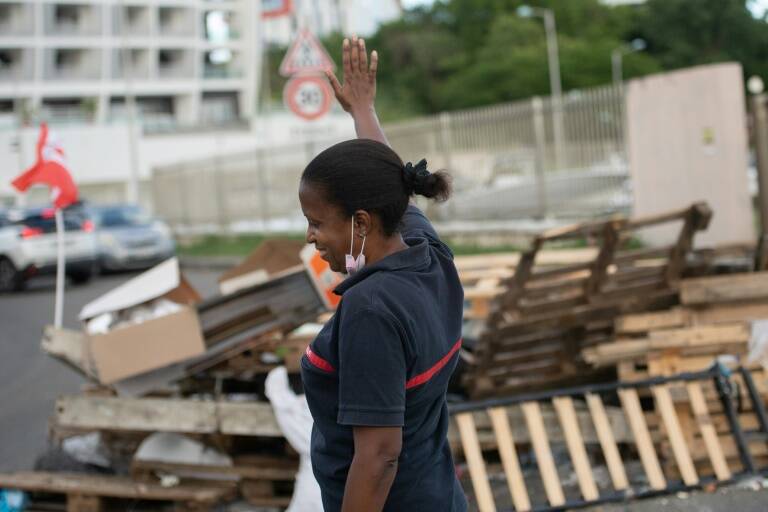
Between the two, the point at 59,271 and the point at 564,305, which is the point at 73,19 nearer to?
the point at 59,271

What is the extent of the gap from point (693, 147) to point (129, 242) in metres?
13.0

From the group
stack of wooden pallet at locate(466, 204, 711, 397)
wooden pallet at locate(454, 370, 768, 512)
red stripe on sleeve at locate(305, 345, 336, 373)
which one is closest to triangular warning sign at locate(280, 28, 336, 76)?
stack of wooden pallet at locate(466, 204, 711, 397)

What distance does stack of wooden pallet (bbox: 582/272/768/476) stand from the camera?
531cm

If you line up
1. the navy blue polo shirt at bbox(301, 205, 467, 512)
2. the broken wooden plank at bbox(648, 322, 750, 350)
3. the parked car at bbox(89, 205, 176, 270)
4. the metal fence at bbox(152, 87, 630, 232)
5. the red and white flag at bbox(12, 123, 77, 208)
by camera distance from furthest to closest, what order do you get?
the parked car at bbox(89, 205, 176, 270), the metal fence at bbox(152, 87, 630, 232), the red and white flag at bbox(12, 123, 77, 208), the broken wooden plank at bbox(648, 322, 750, 350), the navy blue polo shirt at bbox(301, 205, 467, 512)

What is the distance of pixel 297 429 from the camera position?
4996 millimetres

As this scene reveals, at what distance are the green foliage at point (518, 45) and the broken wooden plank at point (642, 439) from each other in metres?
61.0

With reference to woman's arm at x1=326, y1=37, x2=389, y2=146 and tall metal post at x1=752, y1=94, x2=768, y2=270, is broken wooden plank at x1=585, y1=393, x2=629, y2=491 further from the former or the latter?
tall metal post at x1=752, y1=94, x2=768, y2=270

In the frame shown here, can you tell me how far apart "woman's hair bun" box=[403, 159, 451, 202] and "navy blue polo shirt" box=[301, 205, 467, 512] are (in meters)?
0.12

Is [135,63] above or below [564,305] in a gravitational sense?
above

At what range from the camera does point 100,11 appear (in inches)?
2437

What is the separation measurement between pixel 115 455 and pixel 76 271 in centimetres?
1386

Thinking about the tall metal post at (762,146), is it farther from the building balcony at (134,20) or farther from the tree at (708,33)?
the tree at (708,33)

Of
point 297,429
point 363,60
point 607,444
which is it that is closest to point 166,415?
point 297,429

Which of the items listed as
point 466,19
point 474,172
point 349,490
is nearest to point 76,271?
point 474,172
